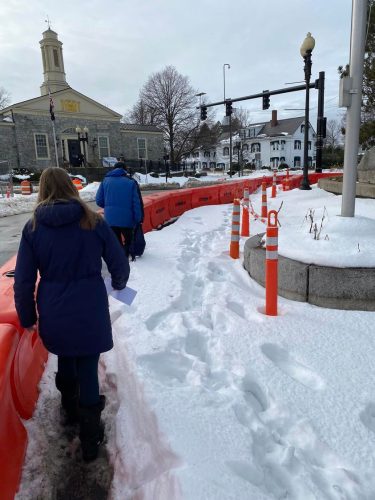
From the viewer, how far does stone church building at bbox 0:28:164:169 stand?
38.4m

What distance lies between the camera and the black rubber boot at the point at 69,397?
275cm

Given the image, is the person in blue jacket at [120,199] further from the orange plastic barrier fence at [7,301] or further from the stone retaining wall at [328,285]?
the stone retaining wall at [328,285]

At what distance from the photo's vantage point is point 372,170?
453 inches

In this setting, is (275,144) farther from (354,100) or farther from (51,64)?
(354,100)

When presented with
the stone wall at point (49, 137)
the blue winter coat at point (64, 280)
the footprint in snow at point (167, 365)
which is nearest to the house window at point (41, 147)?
the stone wall at point (49, 137)

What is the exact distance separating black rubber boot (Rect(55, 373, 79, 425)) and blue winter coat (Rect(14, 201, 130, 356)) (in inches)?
17.2

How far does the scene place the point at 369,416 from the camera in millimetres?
2727

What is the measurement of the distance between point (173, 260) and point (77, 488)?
456 cm

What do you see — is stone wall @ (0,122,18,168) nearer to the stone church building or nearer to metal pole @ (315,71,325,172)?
the stone church building

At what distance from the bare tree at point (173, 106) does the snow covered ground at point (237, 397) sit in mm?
51709

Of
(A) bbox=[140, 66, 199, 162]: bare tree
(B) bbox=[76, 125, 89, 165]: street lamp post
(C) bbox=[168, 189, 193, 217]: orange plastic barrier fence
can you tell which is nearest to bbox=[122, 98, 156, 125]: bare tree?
(A) bbox=[140, 66, 199, 162]: bare tree

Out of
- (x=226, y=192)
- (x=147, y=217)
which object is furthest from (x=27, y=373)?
(x=226, y=192)

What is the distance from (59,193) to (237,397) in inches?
75.2

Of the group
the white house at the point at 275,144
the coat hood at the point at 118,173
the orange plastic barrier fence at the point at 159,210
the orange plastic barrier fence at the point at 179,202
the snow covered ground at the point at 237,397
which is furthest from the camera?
the white house at the point at 275,144
